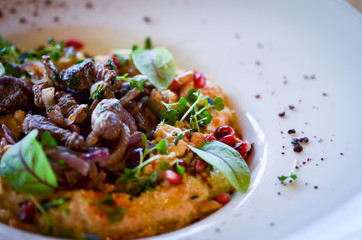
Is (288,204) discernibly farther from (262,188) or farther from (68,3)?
(68,3)

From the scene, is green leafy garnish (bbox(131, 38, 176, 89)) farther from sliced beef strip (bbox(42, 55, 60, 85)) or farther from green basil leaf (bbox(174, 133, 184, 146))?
sliced beef strip (bbox(42, 55, 60, 85))

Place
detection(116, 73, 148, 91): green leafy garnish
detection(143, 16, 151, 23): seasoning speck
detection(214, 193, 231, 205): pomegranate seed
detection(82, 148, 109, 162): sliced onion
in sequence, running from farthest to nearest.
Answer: detection(143, 16, 151, 23): seasoning speck < detection(116, 73, 148, 91): green leafy garnish < detection(214, 193, 231, 205): pomegranate seed < detection(82, 148, 109, 162): sliced onion

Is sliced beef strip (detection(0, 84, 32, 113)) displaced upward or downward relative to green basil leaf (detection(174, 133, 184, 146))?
downward

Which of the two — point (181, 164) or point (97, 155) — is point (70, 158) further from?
point (181, 164)

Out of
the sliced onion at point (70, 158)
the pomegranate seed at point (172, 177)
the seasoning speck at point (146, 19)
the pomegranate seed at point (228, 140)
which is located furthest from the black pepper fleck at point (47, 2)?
the pomegranate seed at point (172, 177)

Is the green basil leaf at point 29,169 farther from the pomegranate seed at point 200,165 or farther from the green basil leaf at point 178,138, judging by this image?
the pomegranate seed at point 200,165

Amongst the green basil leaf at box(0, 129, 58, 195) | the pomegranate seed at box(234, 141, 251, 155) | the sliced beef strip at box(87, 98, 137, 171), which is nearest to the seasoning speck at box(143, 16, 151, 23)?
the sliced beef strip at box(87, 98, 137, 171)
